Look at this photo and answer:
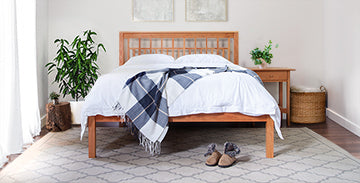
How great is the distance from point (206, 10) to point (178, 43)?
62 cm

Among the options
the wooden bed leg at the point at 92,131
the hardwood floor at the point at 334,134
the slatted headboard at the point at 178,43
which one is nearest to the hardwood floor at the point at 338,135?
the hardwood floor at the point at 334,134

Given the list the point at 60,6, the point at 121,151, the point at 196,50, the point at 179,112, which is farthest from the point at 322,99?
the point at 60,6

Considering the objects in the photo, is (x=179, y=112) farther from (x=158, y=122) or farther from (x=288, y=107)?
(x=288, y=107)

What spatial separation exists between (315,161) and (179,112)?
1167 millimetres

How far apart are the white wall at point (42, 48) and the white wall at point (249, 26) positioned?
18 centimetres

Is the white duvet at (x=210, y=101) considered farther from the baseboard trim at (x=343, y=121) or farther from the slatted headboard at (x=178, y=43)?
A: the slatted headboard at (x=178, y=43)

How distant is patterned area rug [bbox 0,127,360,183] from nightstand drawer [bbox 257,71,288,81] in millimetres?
877

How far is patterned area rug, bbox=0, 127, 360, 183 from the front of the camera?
242 cm

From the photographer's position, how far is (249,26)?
4.93m

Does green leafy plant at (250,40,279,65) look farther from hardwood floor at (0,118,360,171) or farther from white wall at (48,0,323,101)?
hardwood floor at (0,118,360,171)

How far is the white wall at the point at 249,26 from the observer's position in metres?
4.86

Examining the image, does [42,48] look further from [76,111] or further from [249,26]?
[249,26]

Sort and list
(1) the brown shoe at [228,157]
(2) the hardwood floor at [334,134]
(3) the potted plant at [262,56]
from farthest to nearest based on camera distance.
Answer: (3) the potted plant at [262,56] → (2) the hardwood floor at [334,134] → (1) the brown shoe at [228,157]

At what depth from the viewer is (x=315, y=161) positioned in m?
2.77
